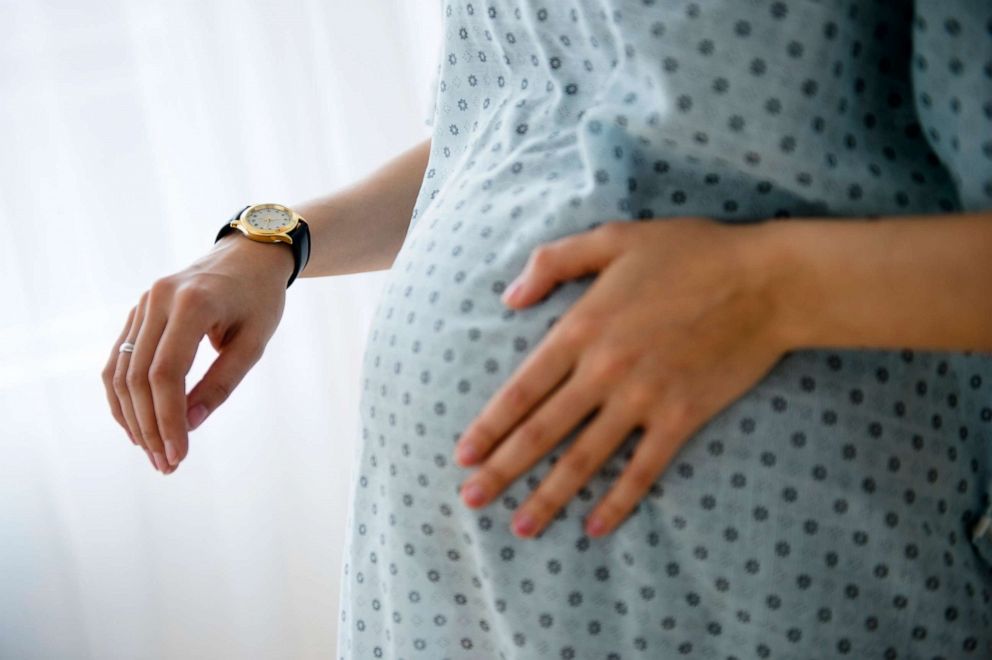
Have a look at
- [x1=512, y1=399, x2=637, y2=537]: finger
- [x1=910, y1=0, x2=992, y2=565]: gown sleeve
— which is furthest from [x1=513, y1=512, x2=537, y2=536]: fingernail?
[x1=910, y1=0, x2=992, y2=565]: gown sleeve

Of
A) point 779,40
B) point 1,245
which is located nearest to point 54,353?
point 1,245

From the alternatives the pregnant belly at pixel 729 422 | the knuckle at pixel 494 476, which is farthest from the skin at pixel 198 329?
the knuckle at pixel 494 476

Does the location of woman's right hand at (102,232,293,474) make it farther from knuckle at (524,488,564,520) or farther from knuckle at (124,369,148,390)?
knuckle at (524,488,564,520)

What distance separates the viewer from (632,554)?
1.80 feet

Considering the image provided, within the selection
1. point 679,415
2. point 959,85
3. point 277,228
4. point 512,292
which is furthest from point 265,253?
point 959,85

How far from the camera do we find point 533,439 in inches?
21.6

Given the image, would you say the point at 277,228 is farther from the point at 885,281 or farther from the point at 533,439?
the point at 885,281

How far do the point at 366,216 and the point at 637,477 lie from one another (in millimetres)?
502

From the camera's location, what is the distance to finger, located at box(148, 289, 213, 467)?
29.4 inches

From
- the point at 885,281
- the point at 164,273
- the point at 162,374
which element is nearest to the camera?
the point at 885,281

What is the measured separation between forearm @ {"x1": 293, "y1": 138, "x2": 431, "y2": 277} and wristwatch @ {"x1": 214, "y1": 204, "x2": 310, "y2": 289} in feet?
0.08

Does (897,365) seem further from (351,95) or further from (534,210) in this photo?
(351,95)

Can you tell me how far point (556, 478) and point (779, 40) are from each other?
0.29 meters

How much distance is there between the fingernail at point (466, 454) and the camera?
1.84ft
